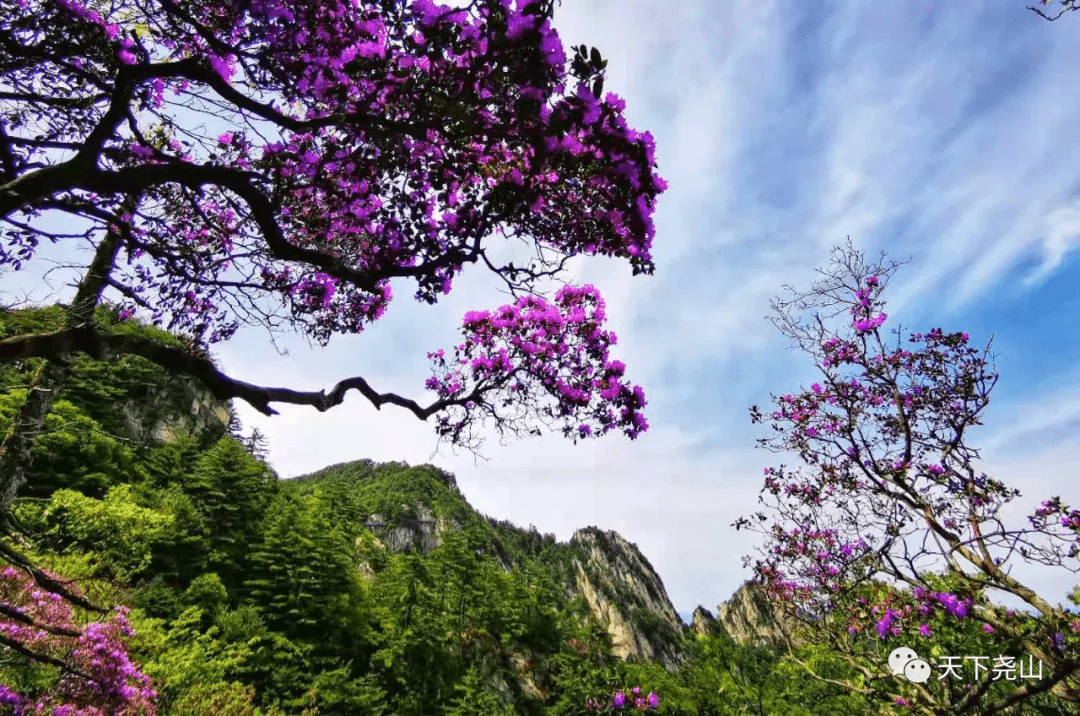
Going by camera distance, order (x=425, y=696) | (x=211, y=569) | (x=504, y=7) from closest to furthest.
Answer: (x=504, y=7) → (x=425, y=696) → (x=211, y=569)

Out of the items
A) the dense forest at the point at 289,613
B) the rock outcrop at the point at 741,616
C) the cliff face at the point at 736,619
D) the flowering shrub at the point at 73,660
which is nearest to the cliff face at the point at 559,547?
the cliff face at the point at 736,619

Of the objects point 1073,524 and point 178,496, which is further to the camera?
point 178,496

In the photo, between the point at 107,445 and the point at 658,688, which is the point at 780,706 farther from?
the point at 107,445

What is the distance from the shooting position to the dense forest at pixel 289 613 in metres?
12.2

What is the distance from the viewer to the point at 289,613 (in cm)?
2061

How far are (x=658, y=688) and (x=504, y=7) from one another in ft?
73.1

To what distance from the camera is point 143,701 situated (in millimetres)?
8734

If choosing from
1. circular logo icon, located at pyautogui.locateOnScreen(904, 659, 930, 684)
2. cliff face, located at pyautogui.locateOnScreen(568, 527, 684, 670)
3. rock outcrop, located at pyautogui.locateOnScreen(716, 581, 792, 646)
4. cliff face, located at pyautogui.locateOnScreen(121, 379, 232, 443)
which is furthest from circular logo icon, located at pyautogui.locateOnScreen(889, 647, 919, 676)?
rock outcrop, located at pyautogui.locateOnScreen(716, 581, 792, 646)

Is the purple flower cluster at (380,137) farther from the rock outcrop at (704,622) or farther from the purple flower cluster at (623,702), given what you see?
the rock outcrop at (704,622)

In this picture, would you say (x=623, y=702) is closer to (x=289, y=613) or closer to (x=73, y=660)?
(x=289, y=613)

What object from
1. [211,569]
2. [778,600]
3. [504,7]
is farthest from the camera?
[211,569]

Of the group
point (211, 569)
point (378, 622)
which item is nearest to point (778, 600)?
point (378, 622)

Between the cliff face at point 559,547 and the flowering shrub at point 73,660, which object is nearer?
the flowering shrub at point 73,660

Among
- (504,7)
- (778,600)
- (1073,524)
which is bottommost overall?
(778,600)
